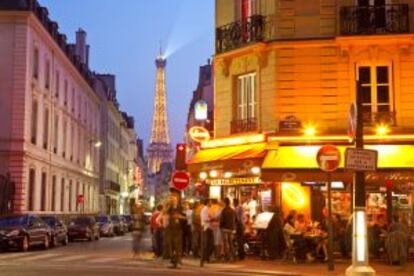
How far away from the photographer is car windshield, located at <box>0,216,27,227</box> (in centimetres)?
2932

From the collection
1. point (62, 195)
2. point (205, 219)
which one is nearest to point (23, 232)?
point (205, 219)

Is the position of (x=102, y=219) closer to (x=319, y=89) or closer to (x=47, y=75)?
(x=47, y=75)

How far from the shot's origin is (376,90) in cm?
2416

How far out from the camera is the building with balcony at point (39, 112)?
41.2 meters

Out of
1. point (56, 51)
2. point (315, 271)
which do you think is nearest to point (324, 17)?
point (315, 271)

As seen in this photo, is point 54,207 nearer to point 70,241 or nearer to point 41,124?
point 41,124

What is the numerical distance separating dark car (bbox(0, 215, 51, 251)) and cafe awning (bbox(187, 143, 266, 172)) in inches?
292

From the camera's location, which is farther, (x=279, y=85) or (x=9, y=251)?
(x=9, y=251)

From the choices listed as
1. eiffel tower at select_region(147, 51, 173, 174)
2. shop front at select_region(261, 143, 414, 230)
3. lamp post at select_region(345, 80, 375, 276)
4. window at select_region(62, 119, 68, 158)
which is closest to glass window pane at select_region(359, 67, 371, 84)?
shop front at select_region(261, 143, 414, 230)

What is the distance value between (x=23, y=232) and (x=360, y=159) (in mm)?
16465

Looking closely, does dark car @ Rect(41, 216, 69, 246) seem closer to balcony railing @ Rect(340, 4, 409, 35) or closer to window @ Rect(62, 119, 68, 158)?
balcony railing @ Rect(340, 4, 409, 35)

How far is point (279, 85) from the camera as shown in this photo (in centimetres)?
2452

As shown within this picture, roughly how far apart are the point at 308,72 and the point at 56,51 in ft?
94.3

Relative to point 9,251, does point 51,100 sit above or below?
above
